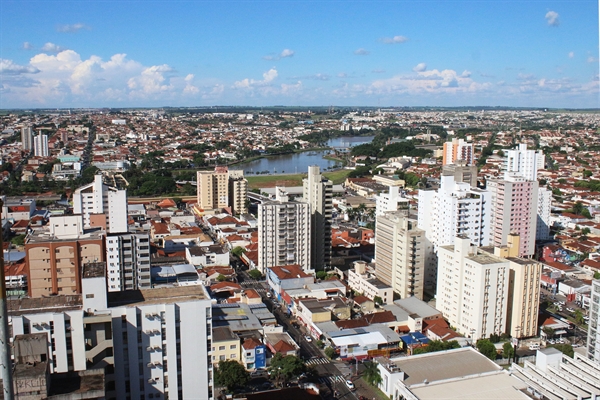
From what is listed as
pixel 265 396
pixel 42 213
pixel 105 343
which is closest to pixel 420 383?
pixel 265 396

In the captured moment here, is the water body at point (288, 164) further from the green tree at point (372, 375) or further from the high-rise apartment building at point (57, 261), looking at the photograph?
the green tree at point (372, 375)

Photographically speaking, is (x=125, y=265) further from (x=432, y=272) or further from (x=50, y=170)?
(x=50, y=170)

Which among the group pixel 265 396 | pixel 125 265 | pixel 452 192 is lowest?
pixel 265 396

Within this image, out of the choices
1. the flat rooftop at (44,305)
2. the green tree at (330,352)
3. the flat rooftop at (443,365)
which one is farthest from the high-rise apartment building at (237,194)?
the flat rooftop at (44,305)

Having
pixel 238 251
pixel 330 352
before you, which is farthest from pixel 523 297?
pixel 238 251

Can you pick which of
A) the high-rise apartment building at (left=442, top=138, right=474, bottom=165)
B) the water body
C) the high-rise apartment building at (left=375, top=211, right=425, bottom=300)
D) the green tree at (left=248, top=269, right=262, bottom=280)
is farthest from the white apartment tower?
the water body

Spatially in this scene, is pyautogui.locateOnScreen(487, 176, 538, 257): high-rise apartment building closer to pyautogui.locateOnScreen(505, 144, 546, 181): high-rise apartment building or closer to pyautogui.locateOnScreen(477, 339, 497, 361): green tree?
pyautogui.locateOnScreen(477, 339, 497, 361): green tree

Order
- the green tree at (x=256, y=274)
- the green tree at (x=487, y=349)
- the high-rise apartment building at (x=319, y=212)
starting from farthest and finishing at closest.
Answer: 1. the high-rise apartment building at (x=319, y=212)
2. the green tree at (x=256, y=274)
3. the green tree at (x=487, y=349)

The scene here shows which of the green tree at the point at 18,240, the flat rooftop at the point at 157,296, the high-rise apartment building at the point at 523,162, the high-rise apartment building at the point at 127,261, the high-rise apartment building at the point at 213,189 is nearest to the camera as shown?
the flat rooftop at the point at 157,296
